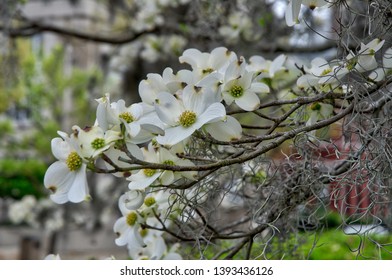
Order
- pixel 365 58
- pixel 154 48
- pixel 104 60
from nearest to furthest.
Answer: pixel 365 58 < pixel 154 48 < pixel 104 60

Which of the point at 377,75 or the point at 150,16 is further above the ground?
the point at 150,16

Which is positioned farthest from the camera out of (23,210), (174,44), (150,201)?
(23,210)

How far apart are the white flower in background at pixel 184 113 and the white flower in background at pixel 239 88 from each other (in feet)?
0.28

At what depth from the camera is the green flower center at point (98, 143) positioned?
118 cm

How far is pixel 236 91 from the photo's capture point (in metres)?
1.30

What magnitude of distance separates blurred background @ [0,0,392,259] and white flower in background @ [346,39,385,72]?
0.04 metres

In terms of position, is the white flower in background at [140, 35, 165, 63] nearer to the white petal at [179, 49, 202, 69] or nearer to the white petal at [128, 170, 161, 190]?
the white petal at [179, 49, 202, 69]

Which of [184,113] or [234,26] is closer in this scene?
[184,113]

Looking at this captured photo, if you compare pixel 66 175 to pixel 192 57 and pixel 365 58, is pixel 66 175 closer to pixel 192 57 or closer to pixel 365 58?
pixel 192 57

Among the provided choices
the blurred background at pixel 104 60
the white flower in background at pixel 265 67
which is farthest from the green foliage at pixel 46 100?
the white flower in background at pixel 265 67

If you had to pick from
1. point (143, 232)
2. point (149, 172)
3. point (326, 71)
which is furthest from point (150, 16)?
point (149, 172)

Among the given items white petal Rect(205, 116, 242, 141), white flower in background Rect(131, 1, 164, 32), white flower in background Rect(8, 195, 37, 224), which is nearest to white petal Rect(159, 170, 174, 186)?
white petal Rect(205, 116, 242, 141)

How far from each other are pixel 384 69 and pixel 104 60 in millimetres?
6875
